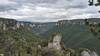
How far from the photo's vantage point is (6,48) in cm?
19238

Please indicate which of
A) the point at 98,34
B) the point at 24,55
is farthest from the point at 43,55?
the point at 98,34

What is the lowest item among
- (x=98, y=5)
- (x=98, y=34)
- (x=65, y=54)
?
(x=65, y=54)

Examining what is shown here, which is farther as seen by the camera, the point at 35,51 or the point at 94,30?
the point at 35,51

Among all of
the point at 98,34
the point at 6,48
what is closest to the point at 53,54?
the point at 6,48

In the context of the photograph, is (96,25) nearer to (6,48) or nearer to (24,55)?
(24,55)

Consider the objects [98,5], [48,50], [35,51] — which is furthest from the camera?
[35,51]

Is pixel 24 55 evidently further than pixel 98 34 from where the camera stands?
Yes

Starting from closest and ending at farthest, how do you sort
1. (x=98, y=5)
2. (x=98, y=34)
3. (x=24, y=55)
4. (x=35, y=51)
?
(x=98, y=5) → (x=98, y=34) → (x=24, y=55) → (x=35, y=51)

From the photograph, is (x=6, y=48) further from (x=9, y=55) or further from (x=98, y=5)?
(x=98, y=5)

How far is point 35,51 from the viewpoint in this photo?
191 metres

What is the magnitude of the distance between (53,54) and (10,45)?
35247 millimetres

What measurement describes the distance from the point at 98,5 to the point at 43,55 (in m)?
164

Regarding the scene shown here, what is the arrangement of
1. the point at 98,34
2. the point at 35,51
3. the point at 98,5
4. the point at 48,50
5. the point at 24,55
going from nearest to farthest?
the point at 98,5 → the point at 98,34 → the point at 24,55 → the point at 48,50 → the point at 35,51

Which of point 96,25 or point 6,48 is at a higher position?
point 96,25
